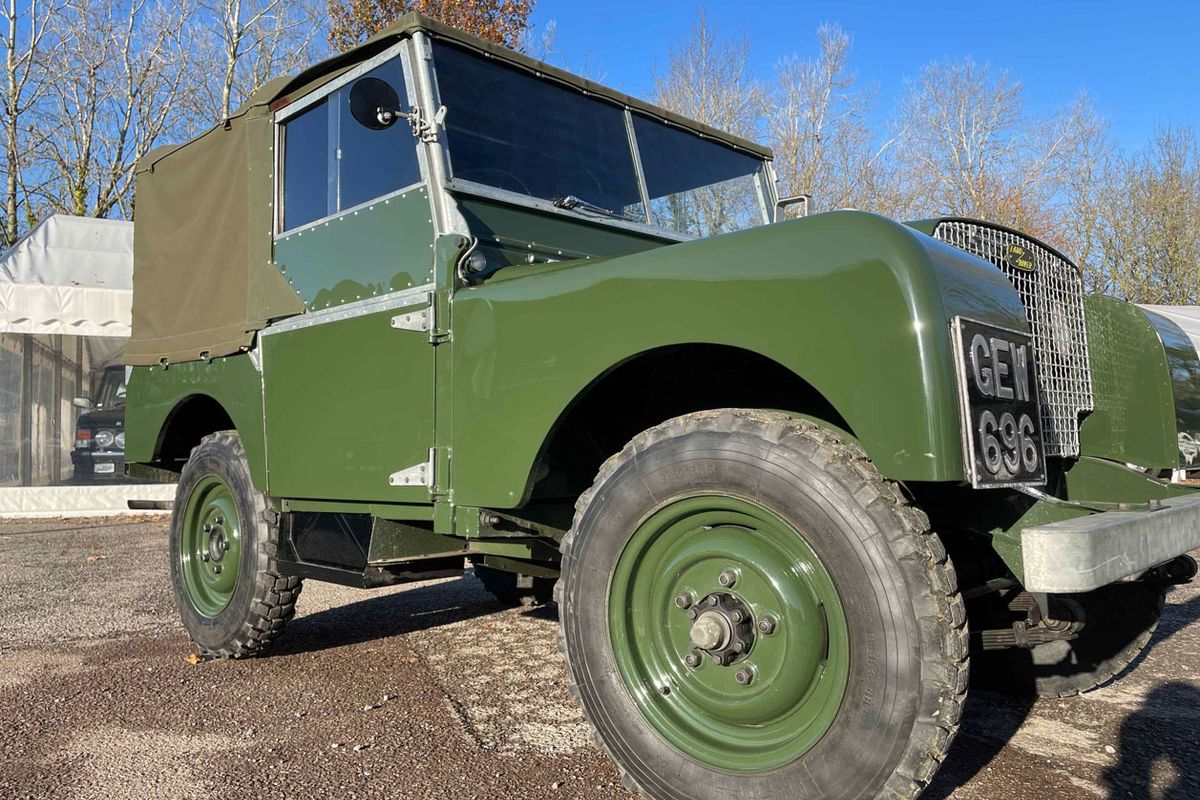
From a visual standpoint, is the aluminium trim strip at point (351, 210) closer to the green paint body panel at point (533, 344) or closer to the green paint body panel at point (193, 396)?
the green paint body panel at point (533, 344)

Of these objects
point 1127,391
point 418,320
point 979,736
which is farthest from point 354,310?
point 1127,391

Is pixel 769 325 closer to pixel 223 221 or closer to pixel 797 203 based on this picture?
pixel 797 203

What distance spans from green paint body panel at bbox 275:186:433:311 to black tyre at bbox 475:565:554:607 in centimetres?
235

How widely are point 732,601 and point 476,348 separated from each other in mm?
1187

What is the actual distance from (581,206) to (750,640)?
2.01 metres

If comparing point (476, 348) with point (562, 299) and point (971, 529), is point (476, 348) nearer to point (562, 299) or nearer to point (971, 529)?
point (562, 299)

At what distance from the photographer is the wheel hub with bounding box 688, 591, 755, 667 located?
2236 mm

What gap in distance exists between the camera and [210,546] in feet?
14.9

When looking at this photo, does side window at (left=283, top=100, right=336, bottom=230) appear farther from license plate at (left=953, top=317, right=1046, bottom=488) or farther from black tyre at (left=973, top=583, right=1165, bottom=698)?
black tyre at (left=973, top=583, right=1165, bottom=698)

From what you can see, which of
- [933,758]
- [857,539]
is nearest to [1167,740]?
[933,758]

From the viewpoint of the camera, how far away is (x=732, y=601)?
227 centimetres

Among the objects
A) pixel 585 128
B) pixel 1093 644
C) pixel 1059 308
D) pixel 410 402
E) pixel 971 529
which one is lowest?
pixel 1093 644

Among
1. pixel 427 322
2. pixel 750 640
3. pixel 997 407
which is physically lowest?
pixel 750 640

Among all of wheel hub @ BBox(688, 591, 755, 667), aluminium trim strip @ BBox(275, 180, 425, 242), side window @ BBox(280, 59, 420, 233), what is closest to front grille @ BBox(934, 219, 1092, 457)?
wheel hub @ BBox(688, 591, 755, 667)
